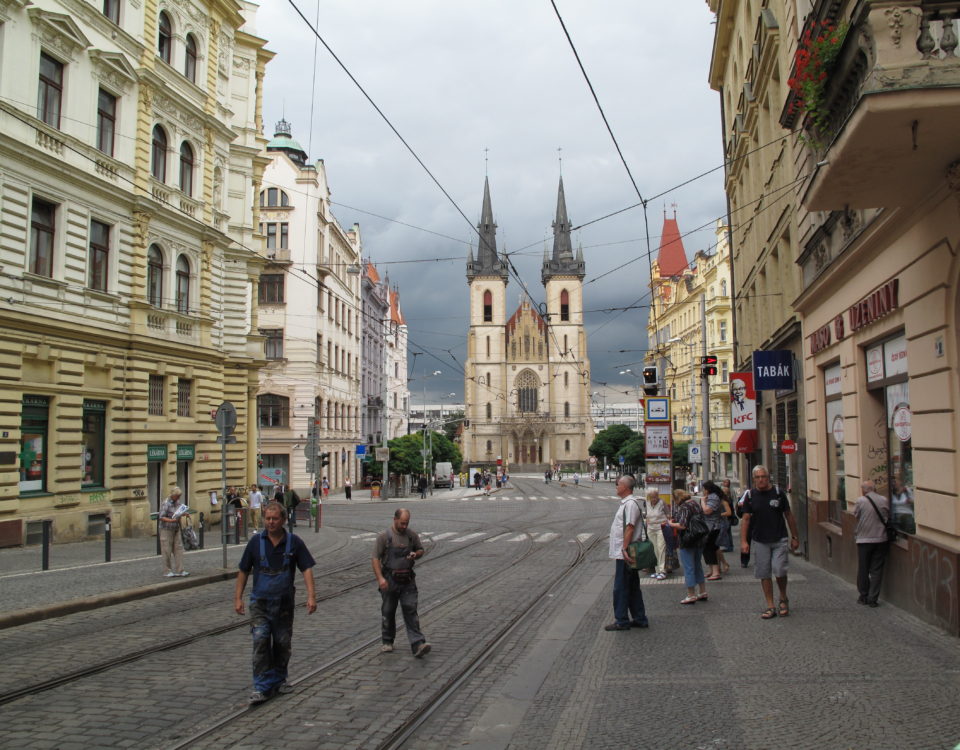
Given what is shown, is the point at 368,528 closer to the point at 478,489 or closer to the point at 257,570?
the point at 257,570

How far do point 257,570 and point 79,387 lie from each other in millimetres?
15828

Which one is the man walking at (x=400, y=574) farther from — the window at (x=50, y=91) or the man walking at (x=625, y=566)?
the window at (x=50, y=91)

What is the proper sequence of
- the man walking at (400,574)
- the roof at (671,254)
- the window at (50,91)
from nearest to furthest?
the man walking at (400,574) → the window at (50,91) → the roof at (671,254)

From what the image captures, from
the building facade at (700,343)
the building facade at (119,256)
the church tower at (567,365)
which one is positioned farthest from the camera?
the church tower at (567,365)

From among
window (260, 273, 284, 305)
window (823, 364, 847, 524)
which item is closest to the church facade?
window (260, 273, 284, 305)

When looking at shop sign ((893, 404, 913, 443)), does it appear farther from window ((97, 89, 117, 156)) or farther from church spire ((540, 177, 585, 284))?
church spire ((540, 177, 585, 284))

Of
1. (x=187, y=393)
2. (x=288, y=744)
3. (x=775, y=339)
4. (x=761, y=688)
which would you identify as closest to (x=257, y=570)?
(x=288, y=744)

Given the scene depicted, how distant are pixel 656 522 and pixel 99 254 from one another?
52.4ft

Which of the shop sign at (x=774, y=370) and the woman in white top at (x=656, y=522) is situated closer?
the woman in white top at (x=656, y=522)

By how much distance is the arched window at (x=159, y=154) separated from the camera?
2416cm

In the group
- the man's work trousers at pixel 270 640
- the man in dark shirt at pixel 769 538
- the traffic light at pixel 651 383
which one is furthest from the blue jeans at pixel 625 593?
the traffic light at pixel 651 383

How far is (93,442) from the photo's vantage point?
22.0 metres

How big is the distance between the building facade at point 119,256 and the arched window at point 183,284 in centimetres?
5

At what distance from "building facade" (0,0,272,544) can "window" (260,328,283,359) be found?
21479 millimetres
